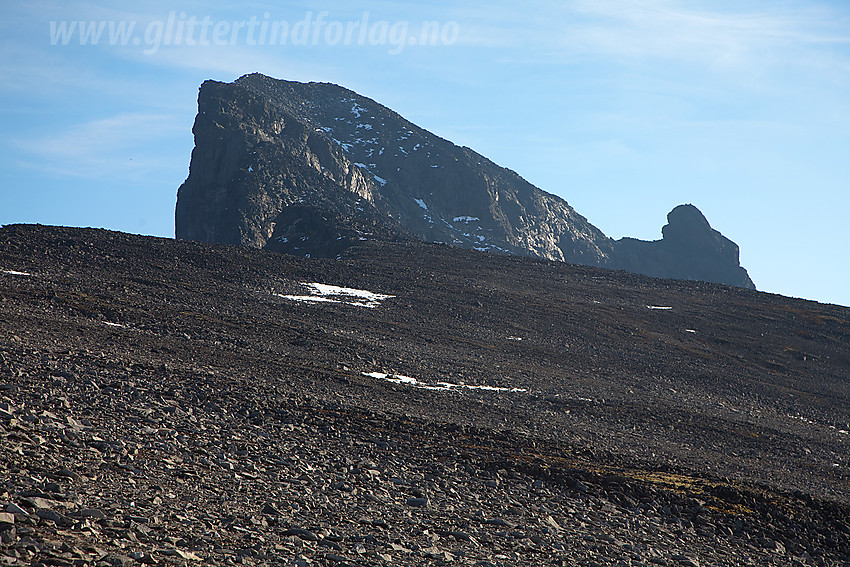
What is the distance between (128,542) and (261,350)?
30.5 metres

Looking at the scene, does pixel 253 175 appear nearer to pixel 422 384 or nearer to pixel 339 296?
pixel 339 296

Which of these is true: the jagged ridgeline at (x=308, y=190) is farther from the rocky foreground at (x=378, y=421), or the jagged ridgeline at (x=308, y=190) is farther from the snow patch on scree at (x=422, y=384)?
the snow patch on scree at (x=422, y=384)

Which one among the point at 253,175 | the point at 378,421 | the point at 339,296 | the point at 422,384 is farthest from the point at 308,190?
the point at 378,421

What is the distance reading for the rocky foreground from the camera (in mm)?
16719

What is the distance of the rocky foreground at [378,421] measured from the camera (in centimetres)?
1672

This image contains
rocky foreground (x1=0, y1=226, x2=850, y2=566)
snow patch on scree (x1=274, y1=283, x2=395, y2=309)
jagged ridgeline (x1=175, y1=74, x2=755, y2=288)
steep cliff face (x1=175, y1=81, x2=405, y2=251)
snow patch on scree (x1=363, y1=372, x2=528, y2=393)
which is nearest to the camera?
rocky foreground (x1=0, y1=226, x2=850, y2=566)

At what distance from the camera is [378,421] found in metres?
30.8

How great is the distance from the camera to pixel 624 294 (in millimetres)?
86500

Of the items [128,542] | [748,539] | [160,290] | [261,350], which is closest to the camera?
[128,542]

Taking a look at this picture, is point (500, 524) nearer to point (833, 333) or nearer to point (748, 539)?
point (748, 539)

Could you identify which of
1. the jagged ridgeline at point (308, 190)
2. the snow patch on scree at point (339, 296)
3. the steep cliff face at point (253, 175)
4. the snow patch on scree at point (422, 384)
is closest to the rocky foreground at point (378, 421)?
the snow patch on scree at point (422, 384)

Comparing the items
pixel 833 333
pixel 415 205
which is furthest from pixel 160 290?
pixel 415 205

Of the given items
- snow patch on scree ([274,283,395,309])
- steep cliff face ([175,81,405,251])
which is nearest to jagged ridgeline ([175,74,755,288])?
steep cliff face ([175,81,405,251])

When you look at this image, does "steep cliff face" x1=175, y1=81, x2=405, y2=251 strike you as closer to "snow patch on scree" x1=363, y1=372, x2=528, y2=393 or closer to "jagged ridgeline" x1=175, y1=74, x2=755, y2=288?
"jagged ridgeline" x1=175, y1=74, x2=755, y2=288
